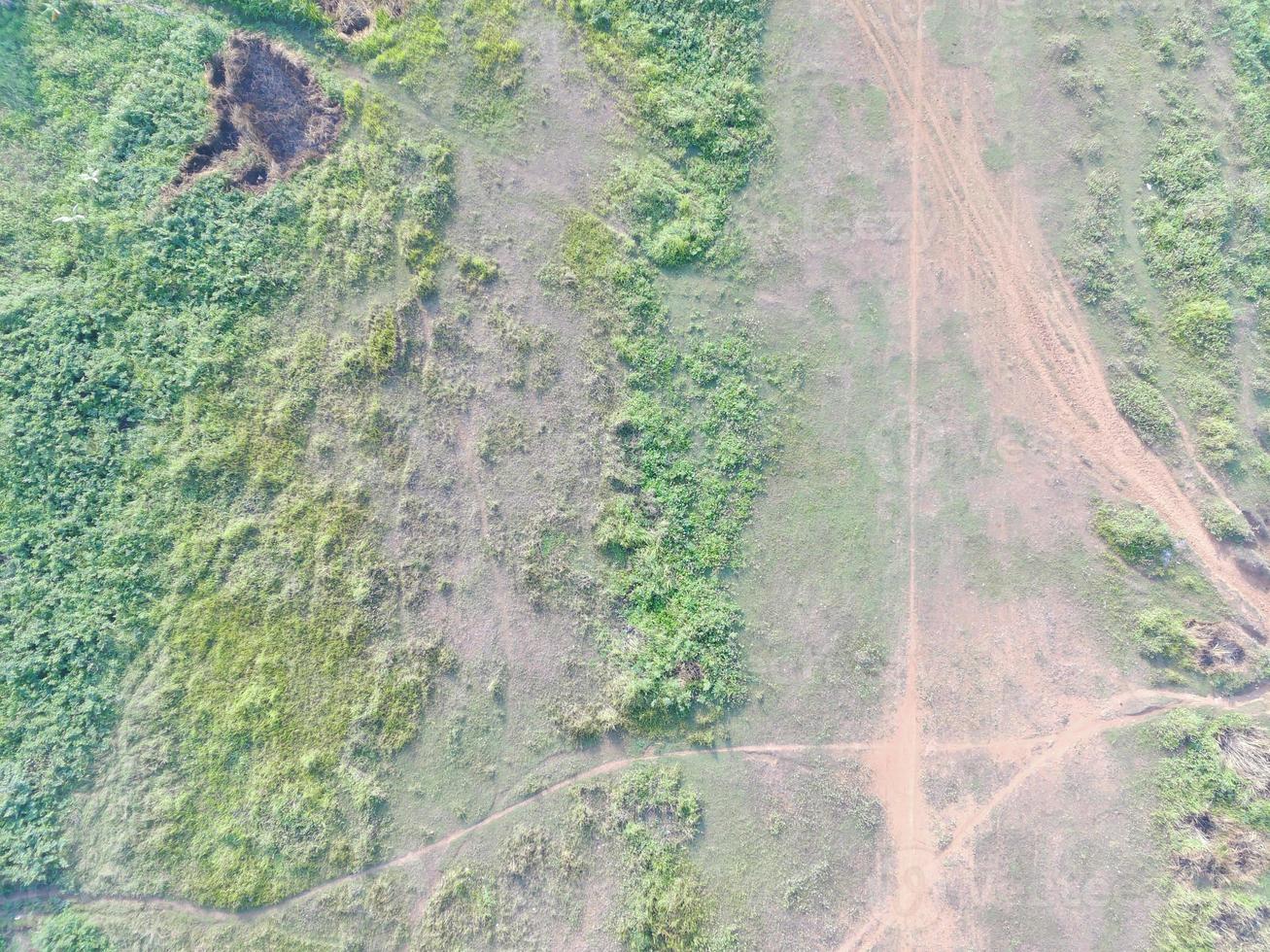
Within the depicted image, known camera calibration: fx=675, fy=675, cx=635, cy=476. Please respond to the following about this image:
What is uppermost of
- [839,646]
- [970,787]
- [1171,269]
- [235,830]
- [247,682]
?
[1171,269]

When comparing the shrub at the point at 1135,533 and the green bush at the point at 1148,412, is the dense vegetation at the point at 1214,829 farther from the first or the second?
the green bush at the point at 1148,412

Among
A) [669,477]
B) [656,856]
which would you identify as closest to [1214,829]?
[656,856]

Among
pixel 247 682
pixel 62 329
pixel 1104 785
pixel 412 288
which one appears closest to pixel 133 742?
pixel 247 682

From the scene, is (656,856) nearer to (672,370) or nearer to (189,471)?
(672,370)

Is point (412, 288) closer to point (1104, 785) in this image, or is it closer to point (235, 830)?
point (235, 830)

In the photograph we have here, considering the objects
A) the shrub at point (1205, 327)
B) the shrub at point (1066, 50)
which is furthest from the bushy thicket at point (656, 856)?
the shrub at point (1066, 50)

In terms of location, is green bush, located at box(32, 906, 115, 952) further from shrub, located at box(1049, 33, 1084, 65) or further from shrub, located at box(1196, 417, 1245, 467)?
shrub, located at box(1049, 33, 1084, 65)
